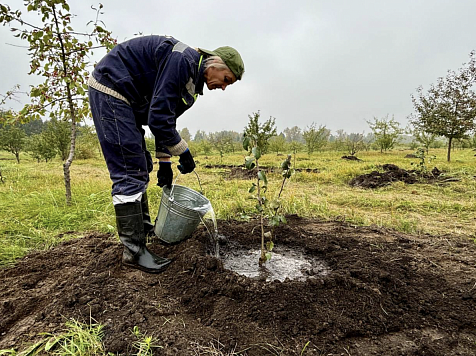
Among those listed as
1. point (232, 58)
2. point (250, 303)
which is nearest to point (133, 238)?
point (250, 303)

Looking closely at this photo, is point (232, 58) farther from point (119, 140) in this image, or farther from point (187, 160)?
point (119, 140)

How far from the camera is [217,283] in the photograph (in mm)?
1983

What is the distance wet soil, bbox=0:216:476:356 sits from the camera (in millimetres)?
1527

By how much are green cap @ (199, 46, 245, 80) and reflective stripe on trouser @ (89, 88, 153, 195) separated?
0.83 meters

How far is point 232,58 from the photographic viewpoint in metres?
2.18

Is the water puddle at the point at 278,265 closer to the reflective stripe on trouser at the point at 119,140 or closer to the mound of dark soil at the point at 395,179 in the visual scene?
the reflective stripe on trouser at the point at 119,140

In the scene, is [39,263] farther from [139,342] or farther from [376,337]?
[376,337]

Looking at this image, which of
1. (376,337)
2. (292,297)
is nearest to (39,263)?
(292,297)

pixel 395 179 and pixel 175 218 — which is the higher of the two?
pixel 175 218

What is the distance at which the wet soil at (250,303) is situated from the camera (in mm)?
1527

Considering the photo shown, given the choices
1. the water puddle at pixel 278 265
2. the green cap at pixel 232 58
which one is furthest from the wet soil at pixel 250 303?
the green cap at pixel 232 58

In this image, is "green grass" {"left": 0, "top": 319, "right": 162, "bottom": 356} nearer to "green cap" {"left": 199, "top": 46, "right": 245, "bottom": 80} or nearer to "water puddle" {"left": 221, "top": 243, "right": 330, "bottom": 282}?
"water puddle" {"left": 221, "top": 243, "right": 330, "bottom": 282}

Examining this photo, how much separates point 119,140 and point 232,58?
1081mm

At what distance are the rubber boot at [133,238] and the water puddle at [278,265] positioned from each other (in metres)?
0.66
